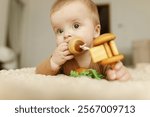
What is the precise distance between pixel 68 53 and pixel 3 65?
1.83 m

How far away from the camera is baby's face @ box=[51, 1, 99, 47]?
23.1 inches

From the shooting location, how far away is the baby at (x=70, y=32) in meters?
0.58

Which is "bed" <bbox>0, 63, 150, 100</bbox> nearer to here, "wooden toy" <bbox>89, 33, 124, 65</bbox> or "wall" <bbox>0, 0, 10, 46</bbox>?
"wooden toy" <bbox>89, 33, 124, 65</bbox>

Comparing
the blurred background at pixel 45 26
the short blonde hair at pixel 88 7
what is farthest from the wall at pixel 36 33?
the short blonde hair at pixel 88 7

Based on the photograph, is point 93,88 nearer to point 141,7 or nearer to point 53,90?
point 53,90

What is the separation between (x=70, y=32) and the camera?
0.58 meters

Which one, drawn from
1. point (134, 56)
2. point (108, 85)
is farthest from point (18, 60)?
point (108, 85)

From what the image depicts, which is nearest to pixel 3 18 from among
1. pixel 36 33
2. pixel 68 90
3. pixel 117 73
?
pixel 36 33

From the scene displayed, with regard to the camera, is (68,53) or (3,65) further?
(3,65)

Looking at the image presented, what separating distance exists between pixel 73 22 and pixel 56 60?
8 centimetres

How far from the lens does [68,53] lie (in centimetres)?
56

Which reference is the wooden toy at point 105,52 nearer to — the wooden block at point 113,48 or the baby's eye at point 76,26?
the wooden block at point 113,48

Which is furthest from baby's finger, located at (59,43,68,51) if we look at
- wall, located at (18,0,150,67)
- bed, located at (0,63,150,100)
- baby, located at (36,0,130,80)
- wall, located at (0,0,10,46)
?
wall, located at (18,0,150,67)

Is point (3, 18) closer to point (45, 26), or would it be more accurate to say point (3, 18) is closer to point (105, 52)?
point (45, 26)
